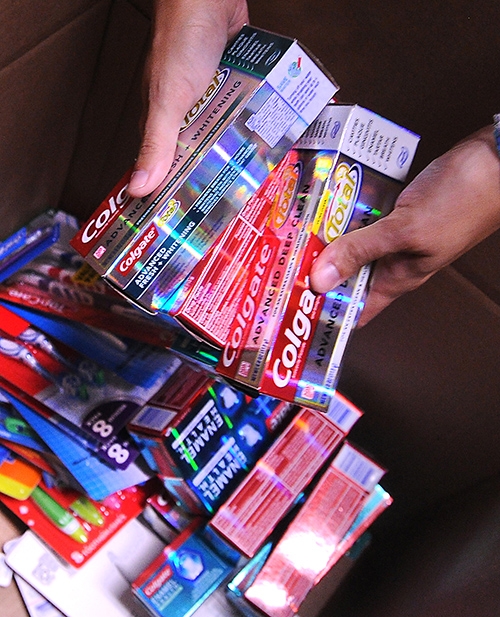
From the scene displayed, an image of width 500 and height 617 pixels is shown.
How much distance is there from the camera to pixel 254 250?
1.97ft

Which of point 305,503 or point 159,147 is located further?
point 305,503

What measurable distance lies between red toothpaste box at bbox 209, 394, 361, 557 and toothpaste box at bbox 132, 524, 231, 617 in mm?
68

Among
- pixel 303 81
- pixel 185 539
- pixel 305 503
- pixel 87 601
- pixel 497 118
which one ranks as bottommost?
pixel 87 601

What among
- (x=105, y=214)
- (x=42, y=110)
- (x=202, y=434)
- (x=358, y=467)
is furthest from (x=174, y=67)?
(x=358, y=467)

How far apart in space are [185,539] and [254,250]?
414mm

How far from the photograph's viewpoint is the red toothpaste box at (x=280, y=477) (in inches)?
29.5

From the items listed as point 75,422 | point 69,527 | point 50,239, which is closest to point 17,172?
point 50,239

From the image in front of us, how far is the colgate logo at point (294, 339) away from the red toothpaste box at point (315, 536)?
31 centimetres

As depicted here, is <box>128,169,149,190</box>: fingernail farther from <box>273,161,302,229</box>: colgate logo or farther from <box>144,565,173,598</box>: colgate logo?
<box>144,565,173,598</box>: colgate logo

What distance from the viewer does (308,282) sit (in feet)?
1.90

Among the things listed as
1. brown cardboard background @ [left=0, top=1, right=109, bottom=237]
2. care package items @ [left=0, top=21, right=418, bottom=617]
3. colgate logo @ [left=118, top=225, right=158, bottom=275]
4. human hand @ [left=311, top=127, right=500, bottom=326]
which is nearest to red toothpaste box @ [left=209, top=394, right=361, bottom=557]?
care package items @ [left=0, top=21, right=418, bottom=617]

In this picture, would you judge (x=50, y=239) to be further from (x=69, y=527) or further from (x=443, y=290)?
(x=443, y=290)

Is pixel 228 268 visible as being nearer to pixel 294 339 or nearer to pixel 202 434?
pixel 294 339

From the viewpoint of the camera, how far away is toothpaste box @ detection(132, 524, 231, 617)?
0.76m
